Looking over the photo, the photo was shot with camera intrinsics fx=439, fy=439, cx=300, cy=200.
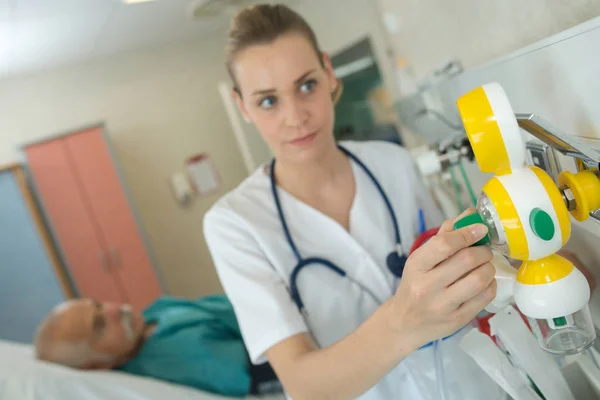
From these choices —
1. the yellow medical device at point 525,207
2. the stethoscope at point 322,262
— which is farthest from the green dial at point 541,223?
the stethoscope at point 322,262

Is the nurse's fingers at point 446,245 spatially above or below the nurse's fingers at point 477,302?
above

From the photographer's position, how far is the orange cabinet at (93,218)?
3.15 meters

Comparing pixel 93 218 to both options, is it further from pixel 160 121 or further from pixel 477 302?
pixel 477 302

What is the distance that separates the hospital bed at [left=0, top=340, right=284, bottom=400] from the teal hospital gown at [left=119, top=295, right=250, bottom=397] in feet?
0.31

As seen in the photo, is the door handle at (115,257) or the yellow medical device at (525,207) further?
the door handle at (115,257)

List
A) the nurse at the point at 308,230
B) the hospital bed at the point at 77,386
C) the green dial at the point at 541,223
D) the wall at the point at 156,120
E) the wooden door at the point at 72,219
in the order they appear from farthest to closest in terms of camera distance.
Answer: the wall at the point at 156,120 < the wooden door at the point at 72,219 < the hospital bed at the point at 77,386 < the nurse at the point at 308,230 < the green dial at the point at 541,223

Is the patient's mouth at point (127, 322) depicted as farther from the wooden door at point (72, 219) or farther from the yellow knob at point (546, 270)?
the yellow knob at point (546, 270)

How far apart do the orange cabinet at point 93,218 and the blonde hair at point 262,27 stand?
2.72 m

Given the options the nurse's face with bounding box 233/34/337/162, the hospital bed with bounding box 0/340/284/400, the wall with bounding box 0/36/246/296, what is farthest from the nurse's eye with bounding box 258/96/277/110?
the wall with bounding box 0/36/246/296

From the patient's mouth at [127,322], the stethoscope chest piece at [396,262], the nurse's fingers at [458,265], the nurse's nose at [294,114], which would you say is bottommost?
the patient's mouth at [127,322]

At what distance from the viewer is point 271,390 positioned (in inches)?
72.8

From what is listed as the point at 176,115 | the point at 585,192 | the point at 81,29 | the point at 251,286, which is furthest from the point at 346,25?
the point at 585,192

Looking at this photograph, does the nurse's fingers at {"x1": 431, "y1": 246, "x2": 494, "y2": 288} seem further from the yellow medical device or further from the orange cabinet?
the orange cabinet

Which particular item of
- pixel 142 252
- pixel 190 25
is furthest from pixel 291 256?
pixel 190 25
